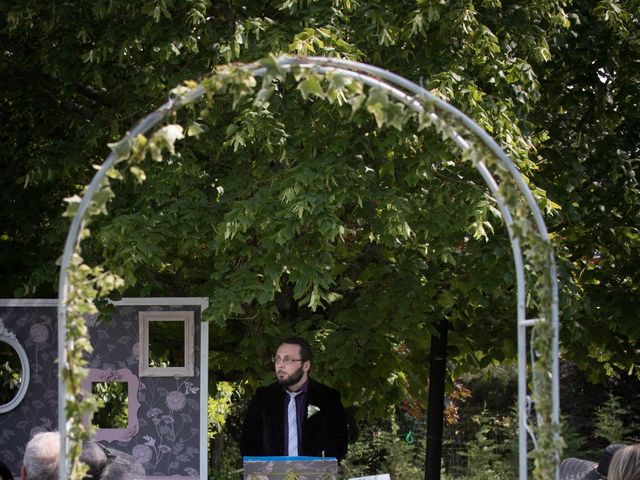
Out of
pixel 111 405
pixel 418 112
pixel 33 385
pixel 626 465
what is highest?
pixel 418 112


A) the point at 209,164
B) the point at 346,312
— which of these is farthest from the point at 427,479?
the point at 209,164

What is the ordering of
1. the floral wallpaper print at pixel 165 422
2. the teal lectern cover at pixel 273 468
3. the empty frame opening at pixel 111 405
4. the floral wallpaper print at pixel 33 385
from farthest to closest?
the empty frame opening at pixel 111 405, the floral wallpaper print at pixel 33 385, the floral wallpaper print at pixel 165 422, the teal lectern cover at pixel 273 468

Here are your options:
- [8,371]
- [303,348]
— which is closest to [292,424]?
[303,348]

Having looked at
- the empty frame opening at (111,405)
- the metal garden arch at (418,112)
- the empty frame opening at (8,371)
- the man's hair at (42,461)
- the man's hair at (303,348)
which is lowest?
the empty frame opening at (111,405)

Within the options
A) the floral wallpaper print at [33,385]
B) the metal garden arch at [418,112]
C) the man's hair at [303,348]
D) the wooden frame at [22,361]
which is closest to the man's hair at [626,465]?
the metal garden arch at [418,112]

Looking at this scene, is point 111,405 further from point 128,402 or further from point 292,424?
point 292,424

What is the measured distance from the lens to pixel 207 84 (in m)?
3.87

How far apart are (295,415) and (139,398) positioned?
1.41m

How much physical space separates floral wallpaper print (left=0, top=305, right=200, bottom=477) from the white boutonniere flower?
1241 millimetres

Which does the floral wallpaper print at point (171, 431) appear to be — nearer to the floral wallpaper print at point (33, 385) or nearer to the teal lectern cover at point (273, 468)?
the floral wallpaper print at point (33, 385)

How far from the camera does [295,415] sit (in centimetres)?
590

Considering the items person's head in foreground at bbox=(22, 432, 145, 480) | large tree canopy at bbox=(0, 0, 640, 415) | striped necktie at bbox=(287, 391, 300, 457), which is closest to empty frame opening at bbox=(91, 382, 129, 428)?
large tree canopy at bbox=(0, 0, 640, 415)

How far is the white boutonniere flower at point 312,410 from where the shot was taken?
5859 millimetres

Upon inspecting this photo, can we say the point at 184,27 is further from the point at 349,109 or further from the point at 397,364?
the point at 397,364
